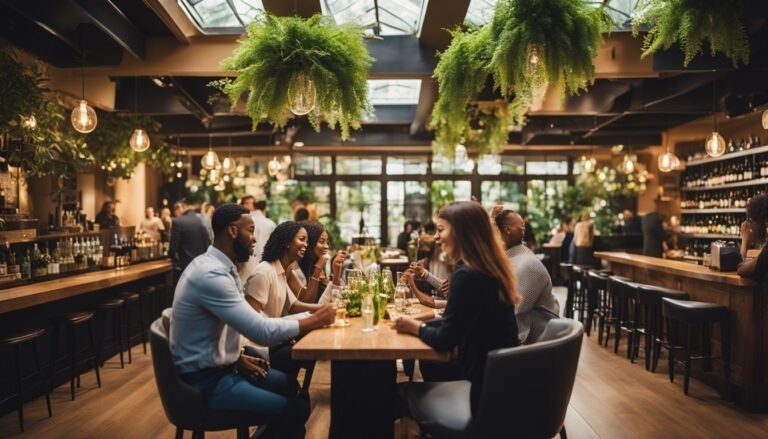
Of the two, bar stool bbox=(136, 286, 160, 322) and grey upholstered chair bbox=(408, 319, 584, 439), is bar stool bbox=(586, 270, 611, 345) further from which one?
bar stool bbox=(136, 286, 160, 322)

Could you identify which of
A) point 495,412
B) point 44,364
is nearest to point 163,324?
point 495,412

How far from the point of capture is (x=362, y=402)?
312cm

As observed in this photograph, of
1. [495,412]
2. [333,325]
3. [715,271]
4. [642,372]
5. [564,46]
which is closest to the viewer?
[495,412]

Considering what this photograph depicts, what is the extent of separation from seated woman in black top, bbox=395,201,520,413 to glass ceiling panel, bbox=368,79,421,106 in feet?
29.6

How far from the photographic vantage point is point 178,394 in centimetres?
270

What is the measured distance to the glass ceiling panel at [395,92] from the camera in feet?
38.8

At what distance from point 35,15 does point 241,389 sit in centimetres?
391

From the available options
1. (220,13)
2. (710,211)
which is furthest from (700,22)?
(710,211)

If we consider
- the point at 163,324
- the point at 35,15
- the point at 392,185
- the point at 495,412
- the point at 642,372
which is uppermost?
the point at 35,15

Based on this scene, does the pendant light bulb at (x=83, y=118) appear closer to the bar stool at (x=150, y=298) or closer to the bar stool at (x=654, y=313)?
the bar stool at (x=150, y=298)

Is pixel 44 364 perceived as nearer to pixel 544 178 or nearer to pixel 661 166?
pixel 661 166

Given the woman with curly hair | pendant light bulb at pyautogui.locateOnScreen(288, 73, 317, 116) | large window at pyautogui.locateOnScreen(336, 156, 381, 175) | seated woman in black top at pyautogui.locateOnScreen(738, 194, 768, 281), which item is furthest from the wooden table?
large window at pyautogui.locateOnScreen(336, 156, 381, 175)

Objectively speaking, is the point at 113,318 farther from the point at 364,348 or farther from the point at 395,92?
the point at 395,92

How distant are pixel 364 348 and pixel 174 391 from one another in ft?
2.69
